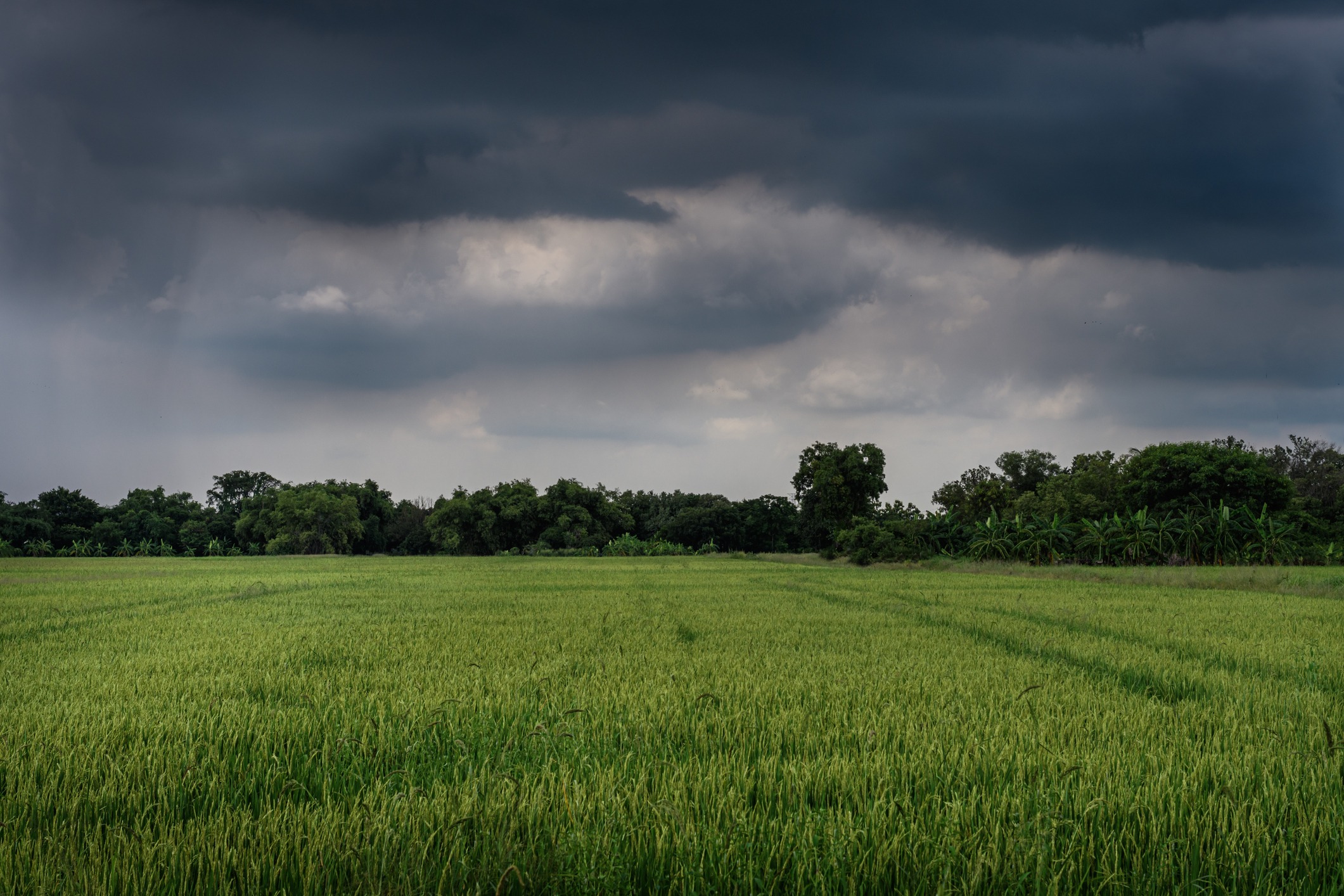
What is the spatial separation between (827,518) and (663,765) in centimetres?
5888

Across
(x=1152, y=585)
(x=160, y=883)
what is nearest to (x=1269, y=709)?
(x=160, y=883)

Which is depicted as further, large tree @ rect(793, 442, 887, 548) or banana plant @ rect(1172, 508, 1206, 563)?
large tree @ rect(793, 442, 887, 548)

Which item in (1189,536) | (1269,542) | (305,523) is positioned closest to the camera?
(1269,542)

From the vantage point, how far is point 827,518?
60.4m

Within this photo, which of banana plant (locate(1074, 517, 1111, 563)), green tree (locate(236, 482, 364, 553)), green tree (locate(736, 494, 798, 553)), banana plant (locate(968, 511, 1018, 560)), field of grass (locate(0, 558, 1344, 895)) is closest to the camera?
field of grass (locate(0, 558, 1344, 895))

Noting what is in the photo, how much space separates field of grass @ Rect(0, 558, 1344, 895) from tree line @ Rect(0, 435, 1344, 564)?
124ft

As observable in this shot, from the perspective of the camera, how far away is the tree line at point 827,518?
41312 mm

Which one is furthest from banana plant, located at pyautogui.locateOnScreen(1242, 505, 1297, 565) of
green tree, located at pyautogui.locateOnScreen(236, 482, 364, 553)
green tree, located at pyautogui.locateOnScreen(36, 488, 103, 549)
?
green tree, located at pyautogui.locateOnScreen(36, 488, 103, 549)

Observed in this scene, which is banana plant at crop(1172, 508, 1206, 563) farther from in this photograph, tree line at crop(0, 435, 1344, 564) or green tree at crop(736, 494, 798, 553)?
green tree at crop(736, 494, 798, 553)

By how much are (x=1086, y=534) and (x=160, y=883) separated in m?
47.8

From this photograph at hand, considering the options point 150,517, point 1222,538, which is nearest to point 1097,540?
point 1222,538

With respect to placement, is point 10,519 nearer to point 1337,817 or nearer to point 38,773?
point 38,773

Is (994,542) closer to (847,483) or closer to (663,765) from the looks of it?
(847,483)

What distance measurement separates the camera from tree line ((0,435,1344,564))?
136 feet
